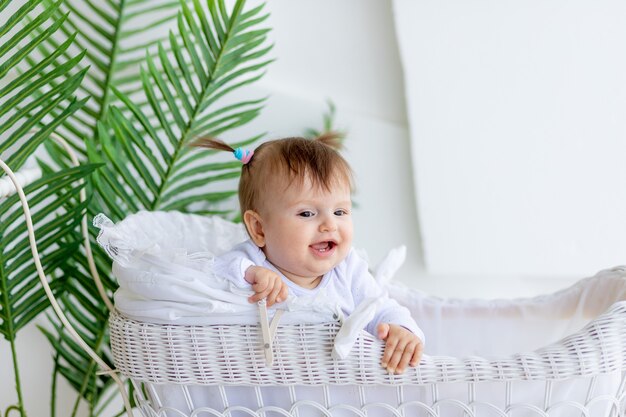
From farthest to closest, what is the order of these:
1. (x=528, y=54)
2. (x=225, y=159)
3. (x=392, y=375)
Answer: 1. (x=225, y=159)
2. (x=528, y=54)
3. (x=392, y=375)

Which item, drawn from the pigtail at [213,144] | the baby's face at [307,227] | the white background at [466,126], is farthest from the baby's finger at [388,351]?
the white background at [466,126]

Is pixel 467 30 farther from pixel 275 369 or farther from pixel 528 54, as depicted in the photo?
pixel 275 369

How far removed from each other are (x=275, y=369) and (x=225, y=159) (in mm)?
1054

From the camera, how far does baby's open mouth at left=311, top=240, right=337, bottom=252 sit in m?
1.37

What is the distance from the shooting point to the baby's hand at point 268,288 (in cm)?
123

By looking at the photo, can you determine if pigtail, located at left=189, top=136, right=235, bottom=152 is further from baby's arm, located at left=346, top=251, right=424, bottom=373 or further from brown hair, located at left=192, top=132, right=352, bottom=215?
baby's arm, located at left=346, top=251, right=424, bottom=373

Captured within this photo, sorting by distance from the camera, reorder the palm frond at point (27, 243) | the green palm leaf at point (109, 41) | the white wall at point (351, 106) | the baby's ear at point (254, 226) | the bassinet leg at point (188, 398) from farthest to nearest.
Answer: the white wall at point (351, 106)
the green palm leaf at point (109, 41)
the palm frond at point (27, 243)
the baby's ear at point (254, 226)
the bassinet leg at point (188, 398)

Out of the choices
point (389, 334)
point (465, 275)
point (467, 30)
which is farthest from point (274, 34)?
point (389, 334)

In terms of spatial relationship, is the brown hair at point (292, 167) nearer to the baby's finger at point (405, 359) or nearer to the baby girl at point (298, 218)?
the baby girl at point (298, 218)

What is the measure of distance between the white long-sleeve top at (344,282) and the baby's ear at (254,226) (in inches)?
0.7

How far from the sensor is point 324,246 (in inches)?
54.3

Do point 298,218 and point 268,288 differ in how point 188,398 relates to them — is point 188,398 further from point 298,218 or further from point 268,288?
point 298,218

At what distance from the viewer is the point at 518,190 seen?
2.08 m

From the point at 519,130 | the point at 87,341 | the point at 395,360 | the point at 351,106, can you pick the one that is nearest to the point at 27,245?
the point at 87,341
